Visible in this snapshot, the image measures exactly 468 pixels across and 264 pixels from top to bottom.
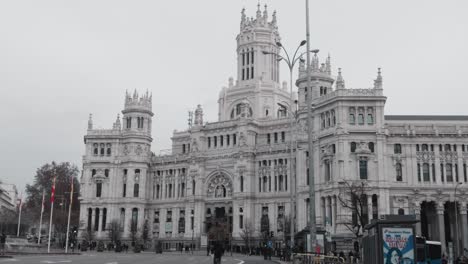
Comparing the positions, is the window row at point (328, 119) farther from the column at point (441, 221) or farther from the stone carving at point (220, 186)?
the stone carving at point (220, 186)

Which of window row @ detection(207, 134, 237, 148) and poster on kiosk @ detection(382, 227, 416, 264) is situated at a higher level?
window row @ detection(207, 134, 237, 148)

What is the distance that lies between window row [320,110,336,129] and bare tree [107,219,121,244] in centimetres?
4780

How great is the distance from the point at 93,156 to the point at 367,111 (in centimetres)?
6212

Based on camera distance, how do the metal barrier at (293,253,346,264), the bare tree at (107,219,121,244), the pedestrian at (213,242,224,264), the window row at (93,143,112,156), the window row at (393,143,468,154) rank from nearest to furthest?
the pedestrian at (213,242,224,264) → the metal barrier at (293,253,346,264) → the window row at (393,143,468,154) → the bare tree at (107,219,121,244) → the window row at (93,143,112,156)

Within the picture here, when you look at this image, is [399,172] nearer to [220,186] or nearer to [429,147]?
[429,147]

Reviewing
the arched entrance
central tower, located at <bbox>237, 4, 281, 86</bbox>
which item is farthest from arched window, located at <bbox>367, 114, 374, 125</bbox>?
central tower, located at <bbox>237, 4, 281, 86</bbox>

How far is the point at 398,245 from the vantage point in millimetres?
24594

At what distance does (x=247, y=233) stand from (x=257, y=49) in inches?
1659

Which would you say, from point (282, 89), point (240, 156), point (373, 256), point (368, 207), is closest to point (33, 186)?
point (240, 156)

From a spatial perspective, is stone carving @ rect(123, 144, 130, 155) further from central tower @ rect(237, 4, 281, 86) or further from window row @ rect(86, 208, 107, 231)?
central tower @ rect(237, 4, 281, 86)

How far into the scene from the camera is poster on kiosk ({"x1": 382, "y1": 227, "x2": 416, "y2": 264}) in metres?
24.4

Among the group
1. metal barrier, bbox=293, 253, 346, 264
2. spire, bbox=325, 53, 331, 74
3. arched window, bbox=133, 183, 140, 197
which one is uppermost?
spire, bbox=325, 53, 331, 74

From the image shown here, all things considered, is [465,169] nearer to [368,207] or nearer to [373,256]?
[368,207]

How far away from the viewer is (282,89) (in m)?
119
